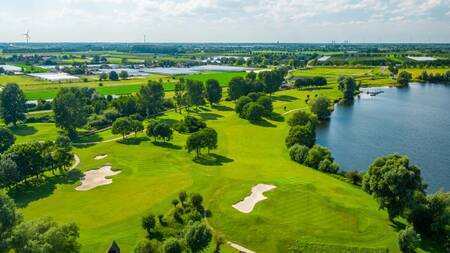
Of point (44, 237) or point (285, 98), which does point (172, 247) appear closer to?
point (44, 237)

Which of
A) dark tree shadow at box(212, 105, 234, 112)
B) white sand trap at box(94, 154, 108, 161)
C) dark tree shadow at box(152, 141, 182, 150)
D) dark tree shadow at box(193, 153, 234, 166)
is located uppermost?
dark tree shadow at box(212, 105, 234, 112)

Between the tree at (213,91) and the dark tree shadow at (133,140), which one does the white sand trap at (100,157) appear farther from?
the tree at (213,91)

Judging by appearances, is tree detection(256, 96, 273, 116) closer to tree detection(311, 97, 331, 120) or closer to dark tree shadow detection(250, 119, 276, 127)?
dark tree shadow detection(250, 119, 276, 127)

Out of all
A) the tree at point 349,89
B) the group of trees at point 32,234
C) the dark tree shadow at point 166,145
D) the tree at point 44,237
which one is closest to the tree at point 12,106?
the dark tree shadow at point 166,145

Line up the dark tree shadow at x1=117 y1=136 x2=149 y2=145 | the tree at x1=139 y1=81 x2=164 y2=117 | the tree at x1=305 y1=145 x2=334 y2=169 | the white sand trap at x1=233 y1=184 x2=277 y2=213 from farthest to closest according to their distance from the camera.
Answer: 1. the tree at x1=139 y1=81 x2=164 y2=117
2. the dark tree shadow at x1=117 y1=136 x2=149 y2=145
3. the tree at x1=305 y1=145 x2=334 y2=169
4. the white sand trap at x1=233 y1=184 x2=277 y2=213

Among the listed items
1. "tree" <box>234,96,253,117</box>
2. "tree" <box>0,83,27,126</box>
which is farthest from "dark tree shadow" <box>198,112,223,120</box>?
"tree" <box>0,83,27,126</box>

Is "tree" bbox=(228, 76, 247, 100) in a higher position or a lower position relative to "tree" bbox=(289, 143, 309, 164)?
higher
